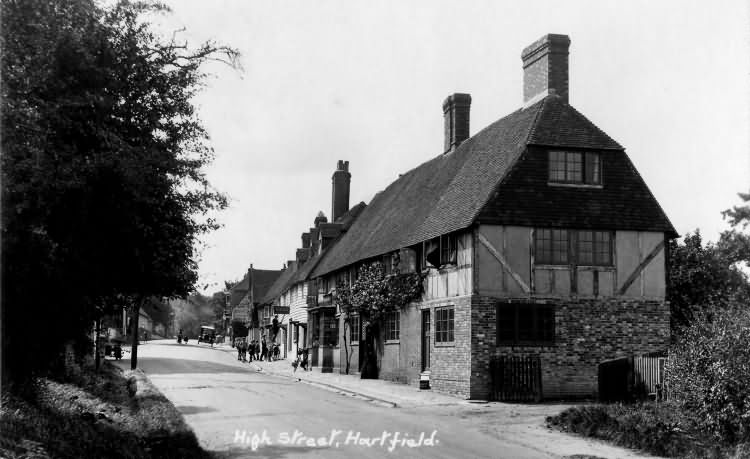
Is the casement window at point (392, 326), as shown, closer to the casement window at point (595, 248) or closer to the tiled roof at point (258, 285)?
the casement window at point (595, 248)

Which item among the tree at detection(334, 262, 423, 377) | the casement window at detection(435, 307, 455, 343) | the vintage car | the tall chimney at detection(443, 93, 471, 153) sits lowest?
the vintage car

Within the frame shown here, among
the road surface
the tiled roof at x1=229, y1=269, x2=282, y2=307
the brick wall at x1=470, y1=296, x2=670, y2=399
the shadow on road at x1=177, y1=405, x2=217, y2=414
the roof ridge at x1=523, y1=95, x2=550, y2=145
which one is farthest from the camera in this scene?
the tiled roof at x1=229, y1=269, x2=282, y2=307

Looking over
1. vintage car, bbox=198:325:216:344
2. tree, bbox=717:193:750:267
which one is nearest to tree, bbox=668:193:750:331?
tree, bbox=717:193:750:267

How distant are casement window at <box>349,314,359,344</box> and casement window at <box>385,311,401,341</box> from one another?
14.9ft

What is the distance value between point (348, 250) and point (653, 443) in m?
27.3

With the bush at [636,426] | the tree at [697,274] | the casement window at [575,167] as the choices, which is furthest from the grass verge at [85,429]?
the tree at [697,274]

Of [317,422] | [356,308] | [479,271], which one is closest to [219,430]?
[317,422]

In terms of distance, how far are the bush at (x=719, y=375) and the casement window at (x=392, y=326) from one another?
16.7 m

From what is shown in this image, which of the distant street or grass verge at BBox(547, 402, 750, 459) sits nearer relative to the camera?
grass verge at BBox(547, 402, 750, 459)

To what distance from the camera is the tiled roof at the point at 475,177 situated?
24453 millimetres

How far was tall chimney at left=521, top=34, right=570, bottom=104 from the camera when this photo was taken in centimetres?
2600

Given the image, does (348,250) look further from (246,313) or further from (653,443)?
(246,313)

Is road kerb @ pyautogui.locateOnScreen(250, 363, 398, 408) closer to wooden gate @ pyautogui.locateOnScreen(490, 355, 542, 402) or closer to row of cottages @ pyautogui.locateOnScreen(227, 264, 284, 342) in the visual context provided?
wooden gate @ pyautogui.locateOnScreen(490, 355, 542, 402)

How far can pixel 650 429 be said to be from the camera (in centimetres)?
1335
